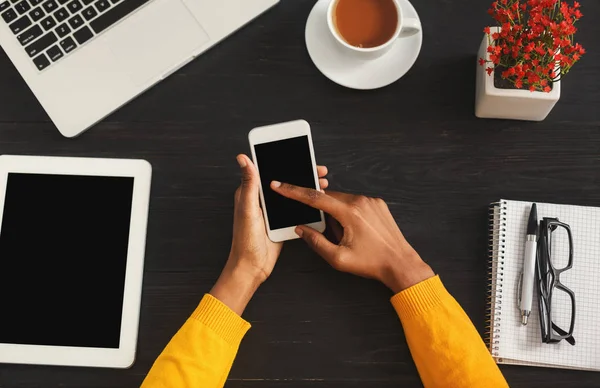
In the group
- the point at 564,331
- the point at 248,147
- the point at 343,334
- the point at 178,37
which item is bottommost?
the point at 564,331

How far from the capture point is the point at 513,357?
34.4 inches

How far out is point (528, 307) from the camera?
0.87 metres

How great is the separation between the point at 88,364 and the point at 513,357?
0.70 meters

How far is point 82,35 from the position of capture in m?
0.93

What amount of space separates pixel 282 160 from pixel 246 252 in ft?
0.53

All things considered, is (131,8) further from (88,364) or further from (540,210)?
(540,210)

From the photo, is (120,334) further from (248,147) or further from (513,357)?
(513,357)

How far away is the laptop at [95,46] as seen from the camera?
92 cm

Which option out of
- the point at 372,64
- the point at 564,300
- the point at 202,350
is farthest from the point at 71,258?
the point at 564,300

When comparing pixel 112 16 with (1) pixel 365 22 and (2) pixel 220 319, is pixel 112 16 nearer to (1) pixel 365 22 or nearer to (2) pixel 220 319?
(1) pixel 365 22

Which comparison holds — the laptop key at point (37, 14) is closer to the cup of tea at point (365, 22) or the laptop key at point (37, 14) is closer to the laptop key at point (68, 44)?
the laptop key at point (68, 44)

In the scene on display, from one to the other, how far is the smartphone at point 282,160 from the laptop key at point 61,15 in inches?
15.3

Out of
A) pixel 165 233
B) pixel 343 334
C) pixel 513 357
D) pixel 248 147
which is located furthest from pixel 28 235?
pixel 513 357

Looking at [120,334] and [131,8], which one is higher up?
[131,8]
